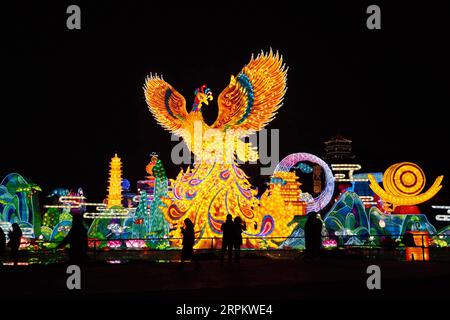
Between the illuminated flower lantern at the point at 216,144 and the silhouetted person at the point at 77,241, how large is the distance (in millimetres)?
15842

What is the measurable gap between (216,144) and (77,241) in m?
16.6

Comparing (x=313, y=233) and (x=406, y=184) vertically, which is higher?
(x=406, y=184)

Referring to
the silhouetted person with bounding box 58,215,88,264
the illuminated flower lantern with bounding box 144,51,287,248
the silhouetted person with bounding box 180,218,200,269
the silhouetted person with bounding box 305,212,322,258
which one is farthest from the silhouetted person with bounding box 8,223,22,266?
the illuminated flower lantern with bounding box 144,51,287,248

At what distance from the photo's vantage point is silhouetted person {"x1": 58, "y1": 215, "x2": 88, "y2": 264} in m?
12.0

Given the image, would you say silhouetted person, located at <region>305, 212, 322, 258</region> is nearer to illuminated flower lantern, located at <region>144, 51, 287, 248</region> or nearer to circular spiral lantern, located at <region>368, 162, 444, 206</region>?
illuminated flower lantern, located at <region>144, 51, 287, 248</region>

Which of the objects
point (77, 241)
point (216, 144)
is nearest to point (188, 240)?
point (77, 241)

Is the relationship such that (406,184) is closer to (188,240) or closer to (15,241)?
(188,240)

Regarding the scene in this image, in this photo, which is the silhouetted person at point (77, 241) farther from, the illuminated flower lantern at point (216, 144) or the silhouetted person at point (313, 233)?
the illuminated flower lantern at point (216, 144)

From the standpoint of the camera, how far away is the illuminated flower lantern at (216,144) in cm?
2780

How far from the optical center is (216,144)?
2831cm

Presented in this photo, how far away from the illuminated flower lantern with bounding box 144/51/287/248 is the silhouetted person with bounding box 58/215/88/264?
15.8m

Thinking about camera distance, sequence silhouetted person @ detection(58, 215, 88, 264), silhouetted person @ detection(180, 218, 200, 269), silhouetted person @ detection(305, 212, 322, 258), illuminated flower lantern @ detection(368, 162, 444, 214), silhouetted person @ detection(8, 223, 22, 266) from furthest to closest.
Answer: illuminated flower lantern @ detection(368, 162, 444, 214), silhouetted person @ detection(8, 223, 22, 266), silhouetted person @ detection(305, 212, 322, 258), silhouetted person @ detection(180, 218, 200, 269), silhouetted person @ detection(58, 215, 88, 264)
